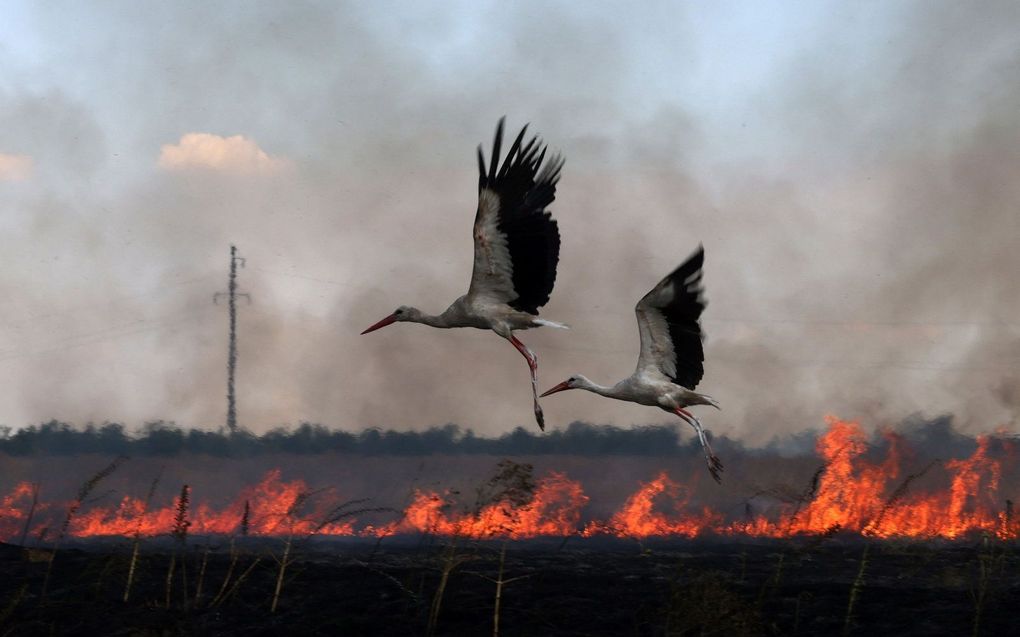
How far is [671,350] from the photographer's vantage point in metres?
12.3

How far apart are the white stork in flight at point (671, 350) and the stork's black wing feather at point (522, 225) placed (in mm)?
1409

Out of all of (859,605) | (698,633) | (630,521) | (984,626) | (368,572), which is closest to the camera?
(698,633)

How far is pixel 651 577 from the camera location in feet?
45.9

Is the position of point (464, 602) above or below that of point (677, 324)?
below

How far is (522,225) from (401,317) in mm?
2888

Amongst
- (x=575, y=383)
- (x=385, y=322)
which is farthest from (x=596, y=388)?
(x=385, y=322)

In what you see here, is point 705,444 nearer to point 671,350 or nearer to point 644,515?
point 671,350

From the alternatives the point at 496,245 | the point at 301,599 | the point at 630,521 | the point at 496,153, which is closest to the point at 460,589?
the point at 301,599

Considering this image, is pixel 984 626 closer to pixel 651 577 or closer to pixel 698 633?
pixel 698 633

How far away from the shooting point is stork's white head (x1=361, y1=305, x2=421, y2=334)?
14.8m

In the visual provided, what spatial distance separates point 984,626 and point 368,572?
22.8 ft

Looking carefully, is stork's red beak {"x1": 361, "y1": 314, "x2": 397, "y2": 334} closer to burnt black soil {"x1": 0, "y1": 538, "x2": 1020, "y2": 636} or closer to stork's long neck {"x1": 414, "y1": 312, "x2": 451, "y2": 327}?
stork's long neck {"x1": 414, "y1": 312, "x2": 451, "y2": 327}

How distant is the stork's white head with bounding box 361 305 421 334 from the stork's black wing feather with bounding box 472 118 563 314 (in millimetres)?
1904

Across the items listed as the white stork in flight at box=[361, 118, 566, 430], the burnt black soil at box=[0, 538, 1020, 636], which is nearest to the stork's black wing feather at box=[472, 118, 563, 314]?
the white stork in flight at box=[361, 118, 566, 430]
